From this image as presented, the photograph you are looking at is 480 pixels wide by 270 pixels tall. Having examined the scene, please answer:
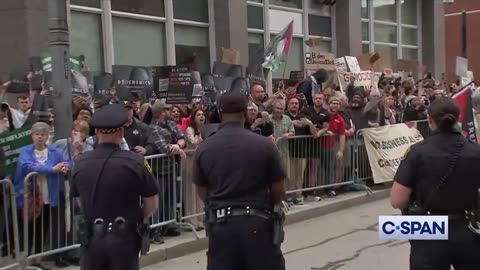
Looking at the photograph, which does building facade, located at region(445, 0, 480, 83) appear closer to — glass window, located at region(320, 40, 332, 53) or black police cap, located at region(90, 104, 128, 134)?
glass window, located at region(320, 40, 332, 53)

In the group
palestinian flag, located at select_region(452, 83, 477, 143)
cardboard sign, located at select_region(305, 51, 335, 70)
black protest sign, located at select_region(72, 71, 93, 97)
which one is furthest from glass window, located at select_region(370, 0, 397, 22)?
palestinian flag, located at select_region(452, 83, 477, 143)

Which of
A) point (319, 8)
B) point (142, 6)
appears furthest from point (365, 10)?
point (142, 6)

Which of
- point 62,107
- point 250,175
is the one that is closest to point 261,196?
point 250,175

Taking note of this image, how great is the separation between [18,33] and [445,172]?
9.27m

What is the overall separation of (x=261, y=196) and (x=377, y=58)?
1339cm

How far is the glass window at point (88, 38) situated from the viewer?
44.1 feet

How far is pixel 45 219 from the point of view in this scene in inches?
283

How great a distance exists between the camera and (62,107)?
22.3 ft

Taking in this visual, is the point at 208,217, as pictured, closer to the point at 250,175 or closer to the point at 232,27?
the point at 250,175

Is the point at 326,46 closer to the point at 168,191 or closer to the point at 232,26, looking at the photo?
the point at 232,26

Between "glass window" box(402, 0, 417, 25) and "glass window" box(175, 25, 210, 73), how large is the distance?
1201cm

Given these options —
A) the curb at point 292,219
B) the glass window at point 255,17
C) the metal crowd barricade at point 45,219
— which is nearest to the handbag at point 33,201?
the metal crowd barricade at point 45,219

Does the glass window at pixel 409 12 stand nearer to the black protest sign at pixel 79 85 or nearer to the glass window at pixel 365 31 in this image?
the glass window at pixel 365 31

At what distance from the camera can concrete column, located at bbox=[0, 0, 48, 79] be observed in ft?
38.2
